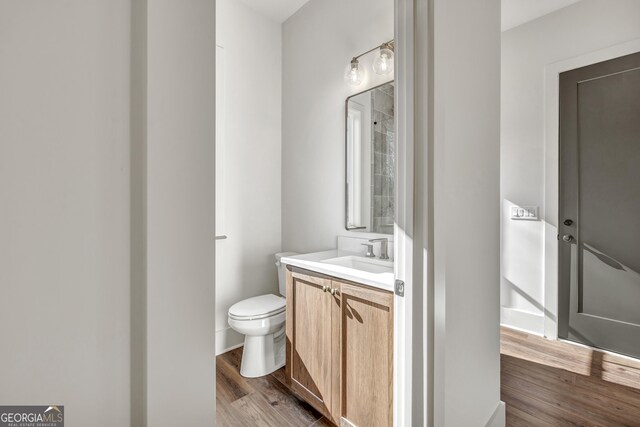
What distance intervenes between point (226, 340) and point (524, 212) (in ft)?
9.03

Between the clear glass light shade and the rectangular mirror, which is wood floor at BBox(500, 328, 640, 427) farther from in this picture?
the clear glass light shade

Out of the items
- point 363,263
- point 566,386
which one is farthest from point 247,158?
point 566,386

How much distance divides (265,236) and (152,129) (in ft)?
8.04

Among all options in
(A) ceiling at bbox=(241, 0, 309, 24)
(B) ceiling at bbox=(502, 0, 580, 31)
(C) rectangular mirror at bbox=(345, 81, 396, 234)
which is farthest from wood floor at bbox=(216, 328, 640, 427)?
(A) ceiling at bbox=(241, 0, 309, 24)

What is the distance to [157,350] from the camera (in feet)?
1.52

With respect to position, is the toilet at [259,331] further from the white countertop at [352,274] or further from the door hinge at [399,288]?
the door hinge at [399,288]

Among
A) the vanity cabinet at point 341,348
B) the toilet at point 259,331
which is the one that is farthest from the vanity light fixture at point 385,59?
the toilet at point 259,331

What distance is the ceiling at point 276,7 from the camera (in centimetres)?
267

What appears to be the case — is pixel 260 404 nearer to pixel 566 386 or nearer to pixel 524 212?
pixel 566 386

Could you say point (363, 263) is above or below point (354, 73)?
below

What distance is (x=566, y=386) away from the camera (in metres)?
2.02

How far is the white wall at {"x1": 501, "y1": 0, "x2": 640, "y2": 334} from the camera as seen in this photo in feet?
8.36

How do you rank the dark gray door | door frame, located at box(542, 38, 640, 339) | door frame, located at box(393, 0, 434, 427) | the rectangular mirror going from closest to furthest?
door frame, located at box(393, 0, 434, 427) < the rectangular mirror < the dark gray door < door frame, located at box(542, 38, 640, 339)

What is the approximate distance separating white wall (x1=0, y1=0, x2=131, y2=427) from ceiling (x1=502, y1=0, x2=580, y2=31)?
3048 millimetres
